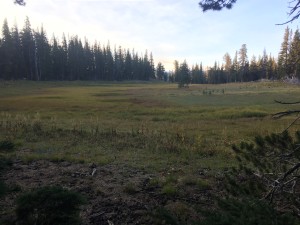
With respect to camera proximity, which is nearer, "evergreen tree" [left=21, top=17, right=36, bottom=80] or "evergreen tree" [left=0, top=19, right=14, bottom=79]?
"evergreen tree" [left=0, top=19, right=14, bottom=79]

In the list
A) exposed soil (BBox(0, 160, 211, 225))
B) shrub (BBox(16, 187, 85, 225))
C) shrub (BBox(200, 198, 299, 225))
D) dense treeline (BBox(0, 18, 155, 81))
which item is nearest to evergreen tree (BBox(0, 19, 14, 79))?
dense treeline (BBox(0, 18, 155, 81))

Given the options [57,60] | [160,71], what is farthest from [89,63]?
[160,71]

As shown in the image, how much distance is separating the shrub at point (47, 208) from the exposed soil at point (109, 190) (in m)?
1.25

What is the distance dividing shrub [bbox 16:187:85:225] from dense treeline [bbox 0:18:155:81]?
77728mm

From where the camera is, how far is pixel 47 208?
3.35 metres

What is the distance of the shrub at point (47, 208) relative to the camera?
3307mm

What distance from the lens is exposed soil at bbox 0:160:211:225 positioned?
17.6ft

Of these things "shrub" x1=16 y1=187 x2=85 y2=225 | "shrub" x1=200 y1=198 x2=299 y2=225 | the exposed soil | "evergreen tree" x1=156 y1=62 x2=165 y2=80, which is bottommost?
the exposed soil

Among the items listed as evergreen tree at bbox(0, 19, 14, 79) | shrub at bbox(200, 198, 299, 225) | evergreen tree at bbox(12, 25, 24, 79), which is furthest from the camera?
evergreen tree at bbox(12, 25, 24, 79)

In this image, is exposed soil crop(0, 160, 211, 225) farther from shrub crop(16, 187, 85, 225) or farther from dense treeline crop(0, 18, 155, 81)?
dense treeline crop(0, 18, 155, 81)

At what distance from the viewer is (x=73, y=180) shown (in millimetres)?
7375

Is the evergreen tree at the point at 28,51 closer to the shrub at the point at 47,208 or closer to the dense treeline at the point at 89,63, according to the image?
the dense treeline at the point at 89,63

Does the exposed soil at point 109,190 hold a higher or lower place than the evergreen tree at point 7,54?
lower

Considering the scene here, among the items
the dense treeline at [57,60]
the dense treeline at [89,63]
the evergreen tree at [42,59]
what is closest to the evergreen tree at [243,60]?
the dense treeline at [89,63]
